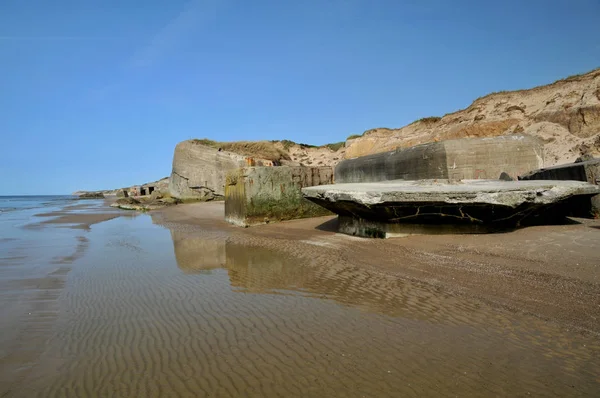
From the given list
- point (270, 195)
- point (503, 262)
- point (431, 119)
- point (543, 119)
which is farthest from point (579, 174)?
point (431, 119)

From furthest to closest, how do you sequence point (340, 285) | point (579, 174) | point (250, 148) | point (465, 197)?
point (250, 148)
point (579, 174)
point (465, 197)
point (340, 285)

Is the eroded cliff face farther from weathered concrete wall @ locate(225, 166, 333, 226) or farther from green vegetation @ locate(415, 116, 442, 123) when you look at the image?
weathered concrete wall @ locate(225, 166, 333, 226)

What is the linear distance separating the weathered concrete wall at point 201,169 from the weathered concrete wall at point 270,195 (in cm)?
1084

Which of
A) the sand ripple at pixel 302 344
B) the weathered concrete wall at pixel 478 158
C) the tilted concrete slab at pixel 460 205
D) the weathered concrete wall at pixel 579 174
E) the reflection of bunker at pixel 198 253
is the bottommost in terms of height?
the sand ripple at pixel 302 344

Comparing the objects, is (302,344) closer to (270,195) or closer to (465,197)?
(465,197)

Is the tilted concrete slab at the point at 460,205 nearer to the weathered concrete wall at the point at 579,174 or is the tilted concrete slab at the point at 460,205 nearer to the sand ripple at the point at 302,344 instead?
the weathered concrete wall at the point at 579,174

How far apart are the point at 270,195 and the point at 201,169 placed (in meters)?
13.3

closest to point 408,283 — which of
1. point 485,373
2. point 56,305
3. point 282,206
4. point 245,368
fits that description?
point 485,373

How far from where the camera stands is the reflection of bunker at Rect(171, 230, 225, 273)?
4.68m

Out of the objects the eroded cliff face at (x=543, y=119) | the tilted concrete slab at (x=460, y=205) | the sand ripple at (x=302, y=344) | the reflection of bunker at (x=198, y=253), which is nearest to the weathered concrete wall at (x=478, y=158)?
the tilted concrete slab at (x=460, y=205)

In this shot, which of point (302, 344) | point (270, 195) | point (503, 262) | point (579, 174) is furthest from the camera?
point (270, 195)

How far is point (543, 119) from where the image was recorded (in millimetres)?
14172

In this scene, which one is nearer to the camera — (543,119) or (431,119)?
(543,119)

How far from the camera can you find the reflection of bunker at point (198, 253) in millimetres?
4676
